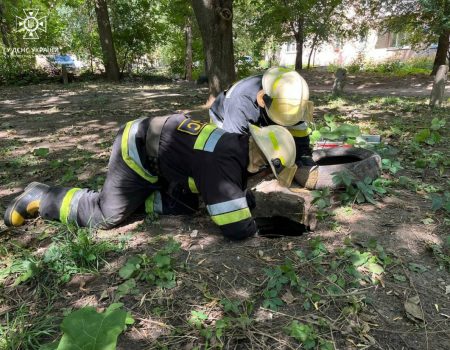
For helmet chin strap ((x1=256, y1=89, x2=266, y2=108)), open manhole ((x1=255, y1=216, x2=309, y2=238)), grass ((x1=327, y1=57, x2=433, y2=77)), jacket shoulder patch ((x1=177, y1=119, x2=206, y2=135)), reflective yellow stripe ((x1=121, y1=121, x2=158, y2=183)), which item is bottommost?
open manhole ((x1=255, y1=216, x2=309, y2=238))

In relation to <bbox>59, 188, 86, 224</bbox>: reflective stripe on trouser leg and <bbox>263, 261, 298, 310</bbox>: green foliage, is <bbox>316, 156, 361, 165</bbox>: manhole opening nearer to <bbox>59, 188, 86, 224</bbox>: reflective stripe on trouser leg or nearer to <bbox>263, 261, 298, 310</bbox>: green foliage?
<bbox>263, 261, 298, 310</bbox>: green foliage

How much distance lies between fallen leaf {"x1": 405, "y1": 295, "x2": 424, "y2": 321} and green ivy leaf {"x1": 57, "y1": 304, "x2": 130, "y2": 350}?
148 centimetres

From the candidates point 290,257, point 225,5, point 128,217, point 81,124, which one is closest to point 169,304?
point 290,257

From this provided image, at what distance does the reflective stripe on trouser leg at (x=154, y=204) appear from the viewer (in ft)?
10.2

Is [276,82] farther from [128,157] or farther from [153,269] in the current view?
[153,269]

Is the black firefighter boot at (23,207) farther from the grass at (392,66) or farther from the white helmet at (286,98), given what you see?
the grass at (392,66)

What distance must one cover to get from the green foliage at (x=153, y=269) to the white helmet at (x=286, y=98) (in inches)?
60.9

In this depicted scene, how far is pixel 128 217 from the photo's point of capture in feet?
10.2

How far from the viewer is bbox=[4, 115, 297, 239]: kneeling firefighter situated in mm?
2494

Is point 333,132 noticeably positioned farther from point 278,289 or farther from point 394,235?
point 278,289

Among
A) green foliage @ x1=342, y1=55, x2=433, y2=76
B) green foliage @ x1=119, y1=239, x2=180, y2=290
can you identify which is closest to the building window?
green foliage @ x1=342, y1=55, x2=433, y2=76

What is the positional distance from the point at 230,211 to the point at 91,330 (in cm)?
131

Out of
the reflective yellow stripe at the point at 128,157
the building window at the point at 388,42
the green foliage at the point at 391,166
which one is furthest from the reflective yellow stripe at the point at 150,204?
the building window at the point at 388,42

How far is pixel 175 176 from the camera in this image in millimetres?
2811
